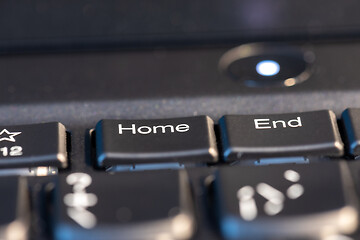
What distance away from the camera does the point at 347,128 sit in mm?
379

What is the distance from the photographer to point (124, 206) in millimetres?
324

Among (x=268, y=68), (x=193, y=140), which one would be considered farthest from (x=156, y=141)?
(x=268, y=68)

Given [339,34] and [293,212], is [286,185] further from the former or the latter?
[339,34]

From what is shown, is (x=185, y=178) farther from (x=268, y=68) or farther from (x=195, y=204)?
(x=268, y=68)

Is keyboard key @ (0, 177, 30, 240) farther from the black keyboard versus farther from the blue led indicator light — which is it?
the blue led indicator light

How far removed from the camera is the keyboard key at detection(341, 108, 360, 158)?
37 cm

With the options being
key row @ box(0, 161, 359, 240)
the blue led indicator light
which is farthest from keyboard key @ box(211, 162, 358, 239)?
the blue led indicator light

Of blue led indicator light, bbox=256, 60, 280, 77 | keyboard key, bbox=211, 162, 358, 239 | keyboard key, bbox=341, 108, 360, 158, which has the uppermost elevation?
blue led indicator light, bbox=256, 60, 280, 77

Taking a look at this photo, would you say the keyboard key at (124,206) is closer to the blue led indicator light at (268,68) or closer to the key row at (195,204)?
the key row at (195,204)

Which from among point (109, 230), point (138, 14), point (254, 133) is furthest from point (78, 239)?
point (138, 14)

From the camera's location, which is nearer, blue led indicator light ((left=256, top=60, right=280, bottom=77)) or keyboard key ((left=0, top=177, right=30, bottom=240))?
keyboard key ((left=0, top=177, right=30, bottom=240))

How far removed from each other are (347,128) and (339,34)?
12cm

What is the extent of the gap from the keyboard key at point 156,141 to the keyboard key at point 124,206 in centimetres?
2

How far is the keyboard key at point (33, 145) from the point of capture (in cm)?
36
